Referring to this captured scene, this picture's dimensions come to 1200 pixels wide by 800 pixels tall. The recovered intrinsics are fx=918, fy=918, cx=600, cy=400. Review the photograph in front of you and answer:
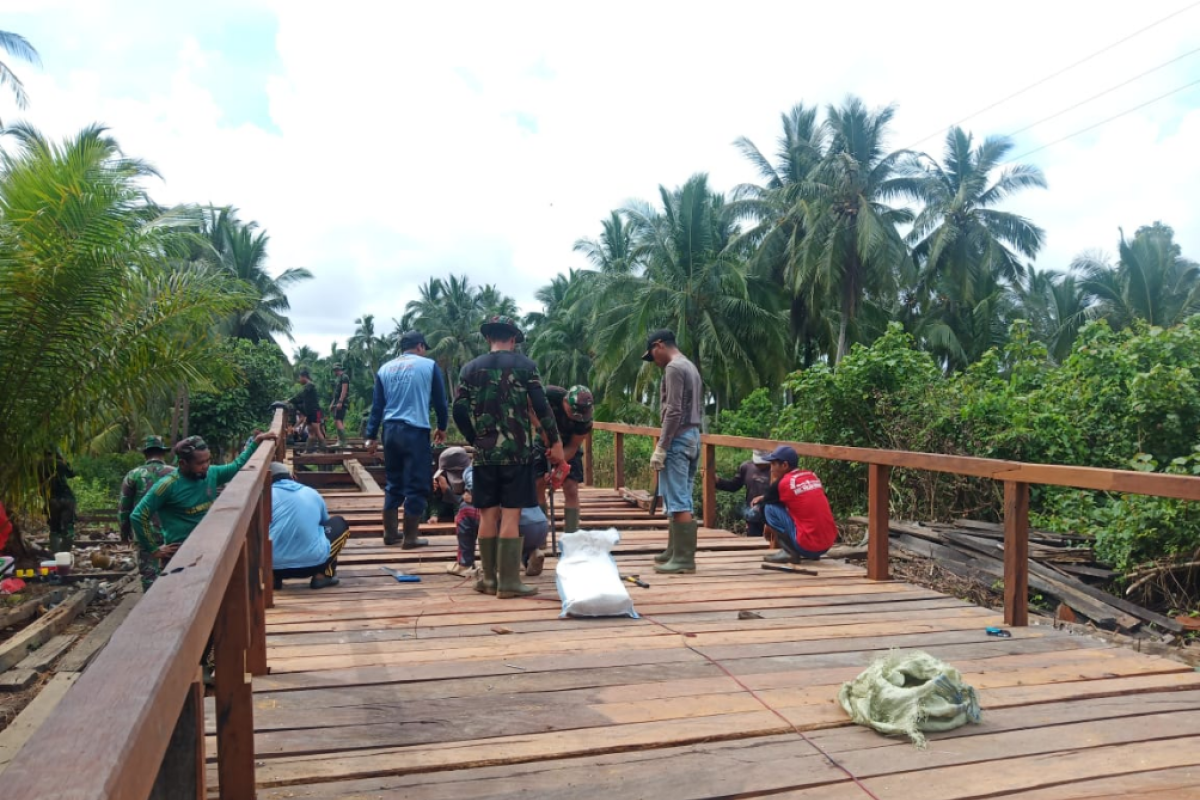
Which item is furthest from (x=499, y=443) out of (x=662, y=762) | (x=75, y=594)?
(x=75, y=594)

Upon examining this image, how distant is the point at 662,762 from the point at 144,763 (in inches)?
81.3

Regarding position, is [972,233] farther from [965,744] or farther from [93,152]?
[965,744]

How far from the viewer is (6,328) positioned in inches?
295

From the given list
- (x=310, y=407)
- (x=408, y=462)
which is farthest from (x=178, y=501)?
(x=310, y=407)

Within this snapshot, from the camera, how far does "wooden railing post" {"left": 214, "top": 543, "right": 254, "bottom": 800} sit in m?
2.23

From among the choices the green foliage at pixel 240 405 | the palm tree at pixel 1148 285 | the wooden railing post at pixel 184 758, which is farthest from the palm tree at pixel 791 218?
the wooden railing post at pixel 184 758

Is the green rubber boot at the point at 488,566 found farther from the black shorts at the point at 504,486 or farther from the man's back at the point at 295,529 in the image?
the man's back at the point at 295,529

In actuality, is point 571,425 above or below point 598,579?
above

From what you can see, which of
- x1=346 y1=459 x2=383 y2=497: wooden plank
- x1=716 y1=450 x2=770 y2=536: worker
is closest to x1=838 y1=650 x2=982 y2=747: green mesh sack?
x1=716 y1=450 x2=770 y2=536: worker

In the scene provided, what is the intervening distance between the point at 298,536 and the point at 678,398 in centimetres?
243

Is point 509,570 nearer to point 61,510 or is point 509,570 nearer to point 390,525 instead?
point 390,525

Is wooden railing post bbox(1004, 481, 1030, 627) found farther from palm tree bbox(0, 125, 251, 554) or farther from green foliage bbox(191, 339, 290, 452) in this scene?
green foliage bbox(191, 339, 290, 452)

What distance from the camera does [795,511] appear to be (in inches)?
253

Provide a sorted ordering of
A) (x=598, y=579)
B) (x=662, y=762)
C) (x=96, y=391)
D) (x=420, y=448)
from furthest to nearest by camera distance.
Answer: (x=96, y=391)
(x=420, y=448)
(x=598, y=579)
(x=662, y=762)
